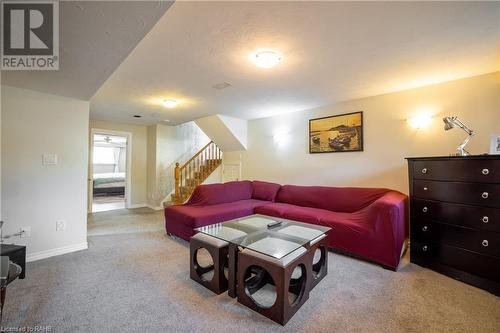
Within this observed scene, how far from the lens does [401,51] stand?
205 centimetres

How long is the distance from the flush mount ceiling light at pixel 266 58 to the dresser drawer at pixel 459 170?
80.3 inches

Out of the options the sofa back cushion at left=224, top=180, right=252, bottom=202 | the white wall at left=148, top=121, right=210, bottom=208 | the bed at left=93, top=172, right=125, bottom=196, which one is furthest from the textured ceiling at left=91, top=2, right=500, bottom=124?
the bed at left=93, top=172, right=125, bottom=196

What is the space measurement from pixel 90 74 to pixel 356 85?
3.18m

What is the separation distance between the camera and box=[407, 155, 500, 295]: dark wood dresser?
1.99 m

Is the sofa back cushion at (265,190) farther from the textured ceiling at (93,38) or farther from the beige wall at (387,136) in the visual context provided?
the textured ceiling at (93,38)

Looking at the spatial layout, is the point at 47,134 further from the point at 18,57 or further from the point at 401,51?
the point at 401,51

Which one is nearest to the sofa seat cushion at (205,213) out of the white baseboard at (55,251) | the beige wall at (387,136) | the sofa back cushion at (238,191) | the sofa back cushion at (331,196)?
the sofa back cushion at (238,191)

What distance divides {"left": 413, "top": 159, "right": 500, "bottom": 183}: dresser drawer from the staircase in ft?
15.2

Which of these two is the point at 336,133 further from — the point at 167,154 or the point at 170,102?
the point at 167,154

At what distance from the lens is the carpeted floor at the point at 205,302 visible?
154 centimetres

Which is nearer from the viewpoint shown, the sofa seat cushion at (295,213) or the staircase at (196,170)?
the sofa seat cushion at (295,213)

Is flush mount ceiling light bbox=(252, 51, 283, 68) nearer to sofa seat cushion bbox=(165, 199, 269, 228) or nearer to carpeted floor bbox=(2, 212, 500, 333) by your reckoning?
sofa seat cushion bbox=(165, 199, 269, 228)

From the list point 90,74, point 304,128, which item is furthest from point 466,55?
point 90,74

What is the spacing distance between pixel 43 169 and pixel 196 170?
3622 mm
